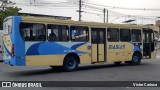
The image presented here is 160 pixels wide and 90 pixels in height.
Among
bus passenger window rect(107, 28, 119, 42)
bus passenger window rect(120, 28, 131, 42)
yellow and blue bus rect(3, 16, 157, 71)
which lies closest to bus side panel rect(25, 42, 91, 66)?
yellow and blue bus rect(3, 16, 157, 71)

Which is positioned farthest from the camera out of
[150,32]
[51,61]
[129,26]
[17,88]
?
[150,32]

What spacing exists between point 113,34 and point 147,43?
3849 millimetres

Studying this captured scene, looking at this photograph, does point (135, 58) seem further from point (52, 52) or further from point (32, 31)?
point (32, 31)

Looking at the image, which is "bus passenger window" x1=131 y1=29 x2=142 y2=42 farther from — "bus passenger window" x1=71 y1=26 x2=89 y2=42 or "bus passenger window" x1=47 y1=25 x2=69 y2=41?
"bus passenger window" x1=47 y1=25 x2=69 y2=41

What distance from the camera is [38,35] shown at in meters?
17.1

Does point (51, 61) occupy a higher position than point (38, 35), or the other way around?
point (38, 35)

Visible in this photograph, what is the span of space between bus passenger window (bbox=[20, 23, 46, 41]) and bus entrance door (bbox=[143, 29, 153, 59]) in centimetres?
909

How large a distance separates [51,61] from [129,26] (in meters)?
7.19

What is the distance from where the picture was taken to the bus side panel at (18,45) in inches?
640

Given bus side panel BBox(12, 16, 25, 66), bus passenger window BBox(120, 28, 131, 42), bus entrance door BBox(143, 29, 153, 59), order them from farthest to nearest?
1. bus entrance door BBox(143, 29, 153, 59)
2. bus passenger window BBox(120, 28, 131, 42)
3. bus side panel BBox(12, 16, 25, 66)

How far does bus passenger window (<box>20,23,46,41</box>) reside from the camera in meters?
16.5

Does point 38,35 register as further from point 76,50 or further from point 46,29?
point 76,50

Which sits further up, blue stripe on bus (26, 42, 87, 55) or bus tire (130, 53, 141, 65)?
blue stripe on bus (26, 42, 87, 55)

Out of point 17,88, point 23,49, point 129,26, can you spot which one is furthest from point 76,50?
point 17,88
